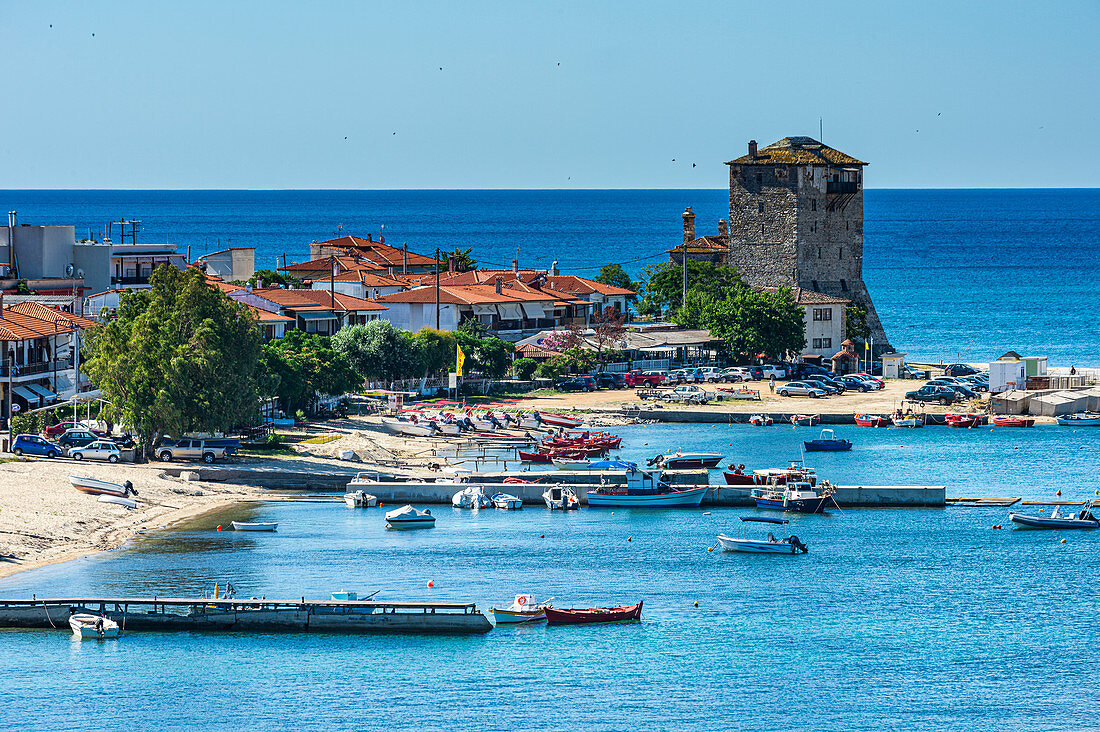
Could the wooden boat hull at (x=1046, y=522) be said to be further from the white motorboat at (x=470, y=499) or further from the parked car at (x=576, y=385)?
the parked car at (x=576, y=385)

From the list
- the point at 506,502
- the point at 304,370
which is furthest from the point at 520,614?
the point at 304,370

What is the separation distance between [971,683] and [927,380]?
65.1 meters

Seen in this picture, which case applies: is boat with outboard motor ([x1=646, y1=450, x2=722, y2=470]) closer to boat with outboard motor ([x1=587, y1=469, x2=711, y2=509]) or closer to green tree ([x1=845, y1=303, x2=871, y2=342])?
boat with outboard motor ([x1=587, y1=469, x2=711, y2=509])

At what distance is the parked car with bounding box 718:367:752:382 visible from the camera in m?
108

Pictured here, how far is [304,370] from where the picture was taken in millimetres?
83688

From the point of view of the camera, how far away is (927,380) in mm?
108688

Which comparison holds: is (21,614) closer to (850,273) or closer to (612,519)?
(612,519)

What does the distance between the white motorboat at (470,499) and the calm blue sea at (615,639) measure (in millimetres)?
923

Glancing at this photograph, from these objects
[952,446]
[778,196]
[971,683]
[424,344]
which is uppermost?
[778,196]

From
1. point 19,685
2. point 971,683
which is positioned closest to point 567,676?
point 971,683

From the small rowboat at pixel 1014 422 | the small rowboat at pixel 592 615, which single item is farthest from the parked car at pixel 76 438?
the small rowboat at pixel 1014 422

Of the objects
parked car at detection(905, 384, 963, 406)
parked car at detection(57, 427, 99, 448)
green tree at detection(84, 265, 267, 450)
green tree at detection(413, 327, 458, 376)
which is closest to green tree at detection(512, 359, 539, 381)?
green tree at detection(413, 327, 458, 376)

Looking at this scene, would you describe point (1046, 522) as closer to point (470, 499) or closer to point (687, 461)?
point (687, 461)

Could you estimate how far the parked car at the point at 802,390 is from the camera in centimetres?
10212
